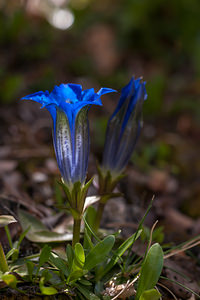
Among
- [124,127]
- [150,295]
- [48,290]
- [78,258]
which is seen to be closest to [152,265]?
[150,295]

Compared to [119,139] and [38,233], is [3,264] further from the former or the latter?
[119,139]

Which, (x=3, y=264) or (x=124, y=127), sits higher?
(x=124, y=127)

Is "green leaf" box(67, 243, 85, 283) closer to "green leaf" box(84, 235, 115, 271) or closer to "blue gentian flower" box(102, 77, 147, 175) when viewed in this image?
"green leaf" box(84, 235, 115, 271)

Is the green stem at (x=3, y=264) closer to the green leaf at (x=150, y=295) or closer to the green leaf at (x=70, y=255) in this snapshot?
the green leaf at (x=70, y=255)

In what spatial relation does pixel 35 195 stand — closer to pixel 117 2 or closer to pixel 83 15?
pixel 83 15

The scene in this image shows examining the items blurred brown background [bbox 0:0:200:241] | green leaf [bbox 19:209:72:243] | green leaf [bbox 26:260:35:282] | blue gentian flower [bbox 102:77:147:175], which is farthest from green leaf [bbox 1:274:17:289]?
blurred brown background [bbox 0:0:200:241]

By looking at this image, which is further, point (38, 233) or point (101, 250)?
point (38, 233)
